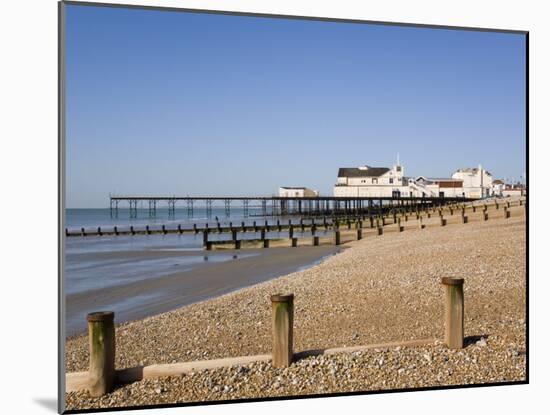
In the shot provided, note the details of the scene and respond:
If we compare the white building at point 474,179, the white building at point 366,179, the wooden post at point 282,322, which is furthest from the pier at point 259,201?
the wooden post at point 282,322

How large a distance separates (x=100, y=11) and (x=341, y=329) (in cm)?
357

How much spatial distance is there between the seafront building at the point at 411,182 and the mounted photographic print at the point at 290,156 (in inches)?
3.9

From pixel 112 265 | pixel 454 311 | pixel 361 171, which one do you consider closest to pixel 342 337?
pixel 454 311

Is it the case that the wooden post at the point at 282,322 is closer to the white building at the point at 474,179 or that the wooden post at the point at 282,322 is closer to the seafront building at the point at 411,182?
the seafront building at the point at 411,182

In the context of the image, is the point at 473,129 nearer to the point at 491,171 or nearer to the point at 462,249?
the point at 491,171

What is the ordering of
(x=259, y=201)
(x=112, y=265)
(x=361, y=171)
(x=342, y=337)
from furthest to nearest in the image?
(x=259, y=201) → (x=112, y=265) → (x=361, y=171) → (x=342, y=337)

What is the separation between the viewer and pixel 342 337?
4812 mm

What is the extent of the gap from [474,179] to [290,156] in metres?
3.25

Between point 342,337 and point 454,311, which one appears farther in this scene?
point 342,337

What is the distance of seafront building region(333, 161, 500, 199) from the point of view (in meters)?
7.05

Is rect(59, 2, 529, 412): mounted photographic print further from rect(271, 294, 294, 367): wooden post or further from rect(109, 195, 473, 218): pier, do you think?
rect(109, 195, 473, 218): pier

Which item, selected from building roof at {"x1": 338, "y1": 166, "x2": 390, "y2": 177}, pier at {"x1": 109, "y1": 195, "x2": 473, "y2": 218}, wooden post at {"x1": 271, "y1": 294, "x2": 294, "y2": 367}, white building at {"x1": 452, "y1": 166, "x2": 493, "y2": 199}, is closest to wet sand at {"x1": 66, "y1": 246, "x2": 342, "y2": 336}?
pier at {"x1": 109, "y1": 195, "x2": 473, "y2": 218}

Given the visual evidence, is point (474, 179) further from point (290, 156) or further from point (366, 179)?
point (290, 156)

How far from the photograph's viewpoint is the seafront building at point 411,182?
705 centimetres
